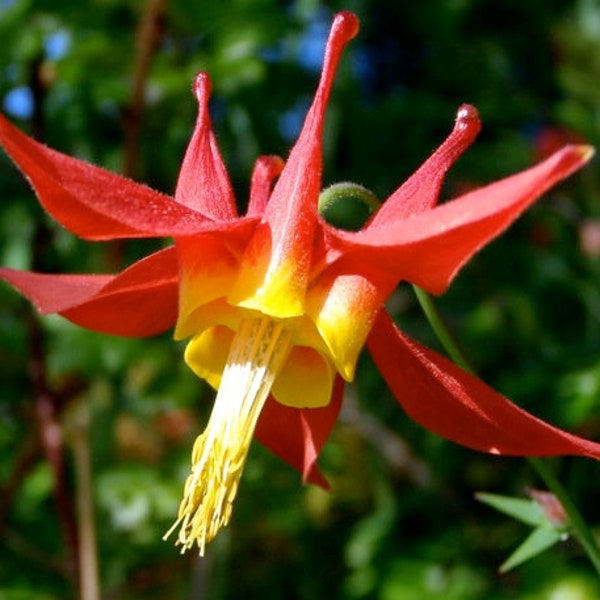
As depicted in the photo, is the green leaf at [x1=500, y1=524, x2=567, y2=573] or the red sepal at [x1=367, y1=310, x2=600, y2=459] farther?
the green leaf at [x1=500, y1=524, x2=567, y2=573]

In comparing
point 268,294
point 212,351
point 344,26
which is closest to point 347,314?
point 268,294

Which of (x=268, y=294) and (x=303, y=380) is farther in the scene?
(x=303, y=380)

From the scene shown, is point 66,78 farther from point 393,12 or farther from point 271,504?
point 393,12

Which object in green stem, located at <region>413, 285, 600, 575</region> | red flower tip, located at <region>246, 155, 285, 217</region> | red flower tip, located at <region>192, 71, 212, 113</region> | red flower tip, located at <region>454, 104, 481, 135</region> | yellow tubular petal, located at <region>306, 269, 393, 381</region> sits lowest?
green stem, located at <region>413, 285, 600, 575</region>

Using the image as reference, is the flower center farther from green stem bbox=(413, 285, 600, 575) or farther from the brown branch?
the brown branch

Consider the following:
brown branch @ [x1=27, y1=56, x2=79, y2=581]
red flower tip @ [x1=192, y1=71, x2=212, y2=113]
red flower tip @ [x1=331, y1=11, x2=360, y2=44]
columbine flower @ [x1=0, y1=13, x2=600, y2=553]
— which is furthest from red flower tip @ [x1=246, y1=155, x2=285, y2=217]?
brown branch @ [x1=27, y1=56, x2=79, y2=581]

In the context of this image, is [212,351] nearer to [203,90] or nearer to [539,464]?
[203,90]
